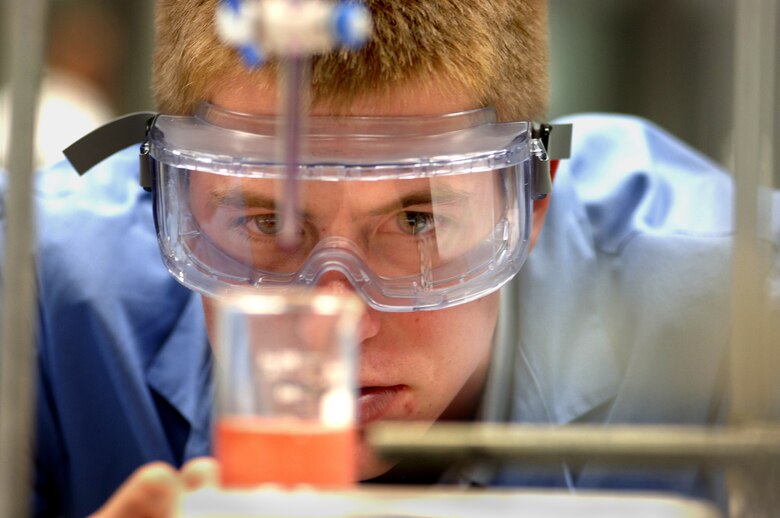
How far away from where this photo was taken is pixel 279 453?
639 millimetres

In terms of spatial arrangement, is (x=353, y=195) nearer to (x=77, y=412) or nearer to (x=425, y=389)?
(x=425, y=389)

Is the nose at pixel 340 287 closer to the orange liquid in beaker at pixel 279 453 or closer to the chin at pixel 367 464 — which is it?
the chin at pixel 367 464

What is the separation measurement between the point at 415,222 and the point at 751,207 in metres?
0.50

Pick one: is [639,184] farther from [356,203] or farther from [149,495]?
[149,495]

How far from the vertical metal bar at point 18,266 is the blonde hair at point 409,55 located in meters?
0.43

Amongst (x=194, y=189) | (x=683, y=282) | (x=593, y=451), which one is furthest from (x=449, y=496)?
(x=683, y=282)

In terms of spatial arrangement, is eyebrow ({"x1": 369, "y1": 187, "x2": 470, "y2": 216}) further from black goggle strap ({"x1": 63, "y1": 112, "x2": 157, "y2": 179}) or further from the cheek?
black goggle strap ({"x1": 63, "y1": 112, "x2": 157, "y2": 179})

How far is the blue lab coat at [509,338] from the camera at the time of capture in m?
1.82

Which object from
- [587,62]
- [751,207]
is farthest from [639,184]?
[587,62]

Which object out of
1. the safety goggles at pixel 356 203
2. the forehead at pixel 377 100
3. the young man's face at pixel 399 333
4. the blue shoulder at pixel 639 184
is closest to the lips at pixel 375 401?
the young man's face at pixel 399 333

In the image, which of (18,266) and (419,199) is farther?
(419,199)

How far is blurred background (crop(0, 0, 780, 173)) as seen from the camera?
12.1 feet

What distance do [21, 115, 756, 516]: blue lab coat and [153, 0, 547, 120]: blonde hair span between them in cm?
51

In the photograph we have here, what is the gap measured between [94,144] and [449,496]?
38.1 inches
